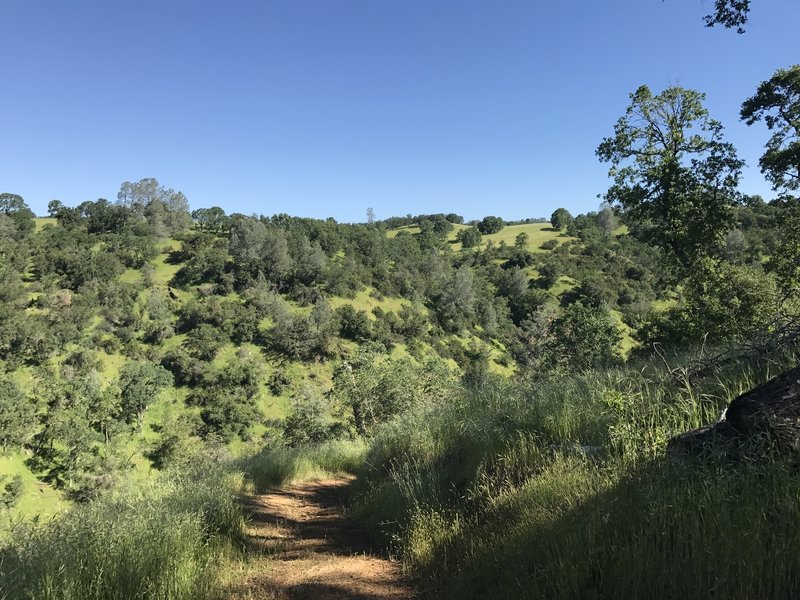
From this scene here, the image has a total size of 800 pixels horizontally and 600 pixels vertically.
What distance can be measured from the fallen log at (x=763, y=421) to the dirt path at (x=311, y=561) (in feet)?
8.60

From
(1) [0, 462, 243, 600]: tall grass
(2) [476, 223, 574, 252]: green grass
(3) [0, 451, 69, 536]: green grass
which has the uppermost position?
(2) [476, 223, 574, 252]: green grass

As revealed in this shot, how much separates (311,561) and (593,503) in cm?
314

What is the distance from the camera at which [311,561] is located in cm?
471

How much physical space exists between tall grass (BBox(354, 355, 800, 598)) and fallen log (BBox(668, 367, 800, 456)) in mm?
148

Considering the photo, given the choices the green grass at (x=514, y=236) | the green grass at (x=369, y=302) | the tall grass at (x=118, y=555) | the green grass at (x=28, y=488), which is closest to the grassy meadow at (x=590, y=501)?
the tall grass at (x=118, y=555)

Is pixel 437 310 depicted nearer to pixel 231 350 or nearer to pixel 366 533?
pixel 231 350

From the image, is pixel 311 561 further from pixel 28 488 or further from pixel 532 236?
pixel 532 236

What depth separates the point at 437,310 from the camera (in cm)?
9769

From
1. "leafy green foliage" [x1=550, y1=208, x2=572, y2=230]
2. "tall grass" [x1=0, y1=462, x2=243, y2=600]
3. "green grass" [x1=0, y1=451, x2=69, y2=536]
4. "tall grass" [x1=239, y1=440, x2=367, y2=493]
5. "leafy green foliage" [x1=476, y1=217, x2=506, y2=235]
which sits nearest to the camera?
"tall grass" [x1=0, y1=462, x2=243, y2=600]

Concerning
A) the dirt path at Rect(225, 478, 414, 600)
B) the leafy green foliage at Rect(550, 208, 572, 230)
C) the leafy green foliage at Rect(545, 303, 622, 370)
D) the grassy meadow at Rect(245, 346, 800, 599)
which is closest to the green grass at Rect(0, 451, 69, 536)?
the dirt path at Rect(225, 478, 414, 600)

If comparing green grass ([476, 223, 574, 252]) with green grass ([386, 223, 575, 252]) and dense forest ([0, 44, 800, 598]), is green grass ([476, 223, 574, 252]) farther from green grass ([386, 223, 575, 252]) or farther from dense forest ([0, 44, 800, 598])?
dense forest ([0, 44, 800, 598])

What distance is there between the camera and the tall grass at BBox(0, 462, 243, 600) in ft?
10.6

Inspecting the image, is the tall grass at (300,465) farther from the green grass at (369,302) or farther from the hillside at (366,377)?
the green grass at (369,302)

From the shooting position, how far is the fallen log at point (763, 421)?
9.11 feet
